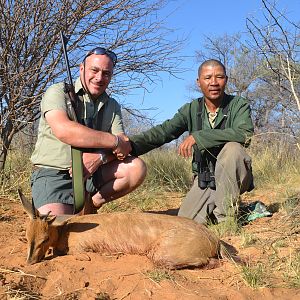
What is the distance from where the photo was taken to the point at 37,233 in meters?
3.43

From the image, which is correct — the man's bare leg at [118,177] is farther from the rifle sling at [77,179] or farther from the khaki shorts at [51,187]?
the rifle sling at [77,179]

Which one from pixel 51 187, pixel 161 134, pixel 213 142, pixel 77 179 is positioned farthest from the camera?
pixel 161 134

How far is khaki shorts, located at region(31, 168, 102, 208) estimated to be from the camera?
14.5ft

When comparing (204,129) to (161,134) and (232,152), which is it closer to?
(232,152)

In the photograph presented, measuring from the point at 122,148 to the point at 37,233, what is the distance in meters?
1.42

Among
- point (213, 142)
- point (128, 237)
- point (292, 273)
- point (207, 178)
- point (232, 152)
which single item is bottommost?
point (292, 273)

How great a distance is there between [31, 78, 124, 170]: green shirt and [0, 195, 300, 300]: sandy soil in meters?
1.08

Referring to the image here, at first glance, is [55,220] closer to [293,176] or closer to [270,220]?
[270,220]

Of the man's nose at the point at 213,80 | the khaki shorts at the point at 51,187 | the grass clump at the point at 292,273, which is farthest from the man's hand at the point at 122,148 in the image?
the grass clump at the point at 292,273

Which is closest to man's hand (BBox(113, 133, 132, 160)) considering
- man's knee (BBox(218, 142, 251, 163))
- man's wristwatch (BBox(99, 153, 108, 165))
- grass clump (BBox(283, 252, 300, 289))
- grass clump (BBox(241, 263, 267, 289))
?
man's wristwatch (BBox(99, 153, 108, 165))

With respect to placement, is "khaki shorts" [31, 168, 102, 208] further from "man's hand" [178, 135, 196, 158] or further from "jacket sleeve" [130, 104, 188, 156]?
"man's hand" [178, 135, 196, 158]

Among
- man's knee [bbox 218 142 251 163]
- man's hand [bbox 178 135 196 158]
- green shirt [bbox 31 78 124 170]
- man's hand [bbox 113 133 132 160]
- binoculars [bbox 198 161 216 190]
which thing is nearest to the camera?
green shirt [bbox 31 78 124 170]

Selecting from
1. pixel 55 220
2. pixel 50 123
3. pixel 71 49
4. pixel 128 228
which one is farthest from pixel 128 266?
pixel 71 49

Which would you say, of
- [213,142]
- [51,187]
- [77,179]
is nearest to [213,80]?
[213,142]
